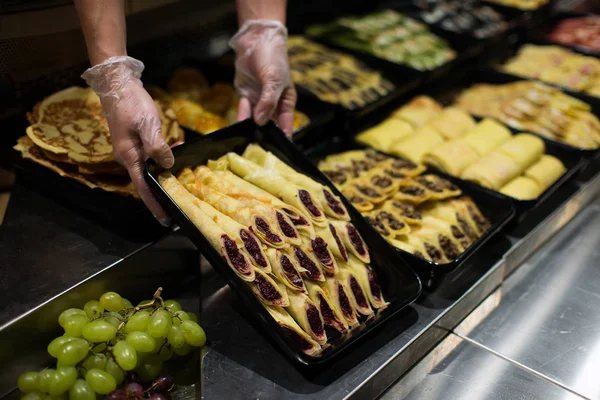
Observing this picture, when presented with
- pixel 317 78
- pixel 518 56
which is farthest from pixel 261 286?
pixel 518 56

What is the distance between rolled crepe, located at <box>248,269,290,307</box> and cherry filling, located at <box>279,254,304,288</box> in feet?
0.16

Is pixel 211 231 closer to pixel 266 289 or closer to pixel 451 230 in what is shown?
pixel 266 289

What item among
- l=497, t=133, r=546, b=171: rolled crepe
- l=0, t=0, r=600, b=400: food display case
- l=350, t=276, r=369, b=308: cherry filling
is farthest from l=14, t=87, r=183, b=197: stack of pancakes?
l=497, t=133, r=546, b=171: rolled crepe

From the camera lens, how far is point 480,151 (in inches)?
108

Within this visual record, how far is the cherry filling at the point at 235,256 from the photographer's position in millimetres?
1632

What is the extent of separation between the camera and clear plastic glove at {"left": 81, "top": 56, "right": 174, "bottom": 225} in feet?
5.83

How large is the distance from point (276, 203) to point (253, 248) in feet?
0.61

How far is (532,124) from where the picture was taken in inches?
123

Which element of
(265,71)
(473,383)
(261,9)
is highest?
(261,9)

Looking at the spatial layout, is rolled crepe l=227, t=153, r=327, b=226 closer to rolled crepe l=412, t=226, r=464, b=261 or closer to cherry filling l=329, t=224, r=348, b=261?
cherry filling l=329, t=224, r=348, b=261

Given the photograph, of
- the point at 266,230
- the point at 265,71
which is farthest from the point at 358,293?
the point at 265,71

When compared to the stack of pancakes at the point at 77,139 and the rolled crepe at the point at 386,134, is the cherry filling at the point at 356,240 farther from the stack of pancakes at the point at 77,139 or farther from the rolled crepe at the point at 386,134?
the rolled crepe at the point at 386,134

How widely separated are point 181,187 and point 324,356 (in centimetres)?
69

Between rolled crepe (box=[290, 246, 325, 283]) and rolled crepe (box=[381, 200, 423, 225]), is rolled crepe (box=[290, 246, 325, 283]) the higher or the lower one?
the higher one
